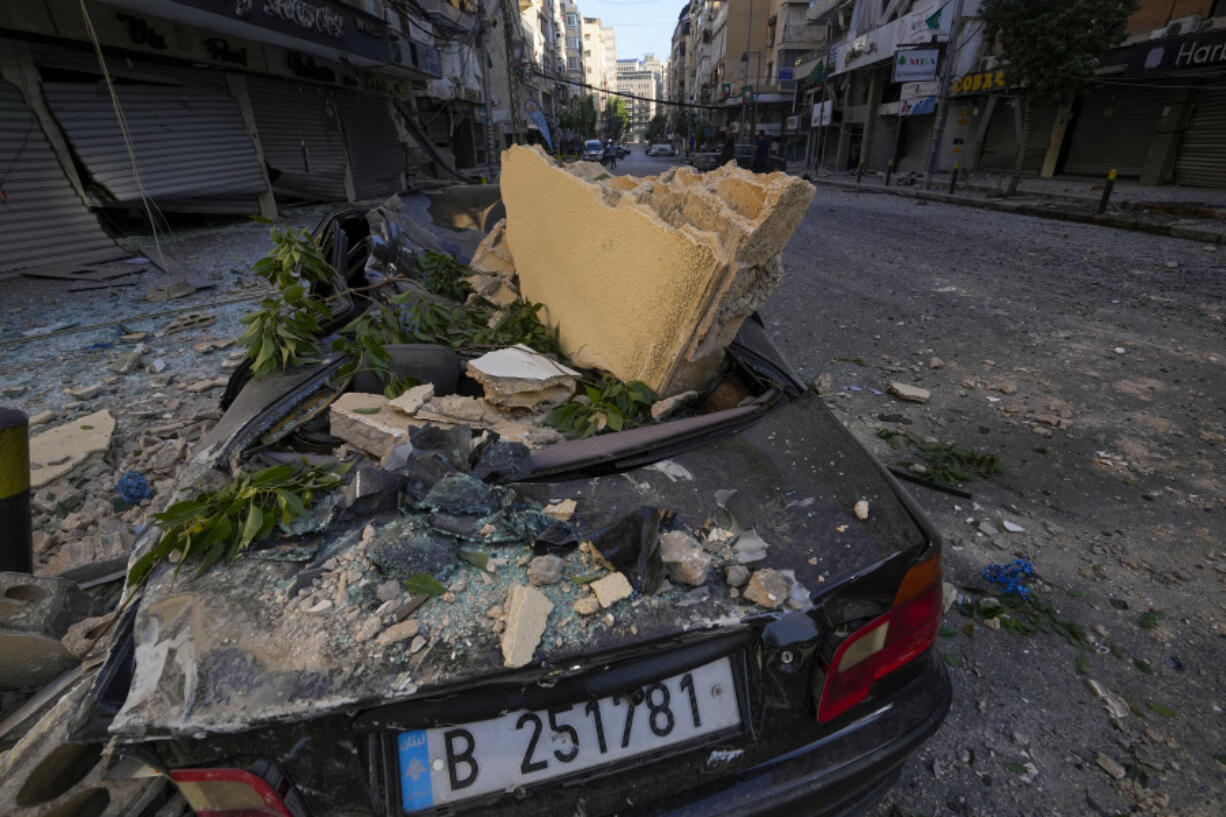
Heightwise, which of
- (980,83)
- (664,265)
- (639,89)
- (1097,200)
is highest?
(639,89)

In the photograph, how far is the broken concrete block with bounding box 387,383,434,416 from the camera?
172cm

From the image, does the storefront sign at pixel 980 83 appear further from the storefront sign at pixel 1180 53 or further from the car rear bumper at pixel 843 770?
the car rear bumper at pixel 843 770

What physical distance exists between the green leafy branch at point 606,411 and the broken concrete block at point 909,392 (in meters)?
2.77

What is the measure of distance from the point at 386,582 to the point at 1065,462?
142 inches

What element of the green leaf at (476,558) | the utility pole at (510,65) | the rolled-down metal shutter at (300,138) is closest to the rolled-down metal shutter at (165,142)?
the rolled-down metal shutter at (300,138)

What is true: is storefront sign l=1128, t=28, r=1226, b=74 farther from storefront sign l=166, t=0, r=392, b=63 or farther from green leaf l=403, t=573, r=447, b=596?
green leaf l=403, t=573, r=447, b=596

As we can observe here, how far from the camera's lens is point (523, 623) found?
3.36ft

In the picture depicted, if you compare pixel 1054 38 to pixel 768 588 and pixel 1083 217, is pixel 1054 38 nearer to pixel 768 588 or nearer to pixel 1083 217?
pixel 1083 217

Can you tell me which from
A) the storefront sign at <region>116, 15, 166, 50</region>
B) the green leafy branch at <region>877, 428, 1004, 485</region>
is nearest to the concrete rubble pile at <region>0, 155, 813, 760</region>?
the green leafy branch at <region>877, 428, 1004, 485</region>

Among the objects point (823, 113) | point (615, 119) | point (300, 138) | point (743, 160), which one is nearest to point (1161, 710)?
Result: point (300, 138)

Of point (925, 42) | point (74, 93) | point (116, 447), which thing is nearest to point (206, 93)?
point (74, 93)

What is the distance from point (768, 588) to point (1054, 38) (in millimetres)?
18562

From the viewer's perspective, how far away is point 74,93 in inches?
280

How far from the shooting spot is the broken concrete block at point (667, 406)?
1867mm
